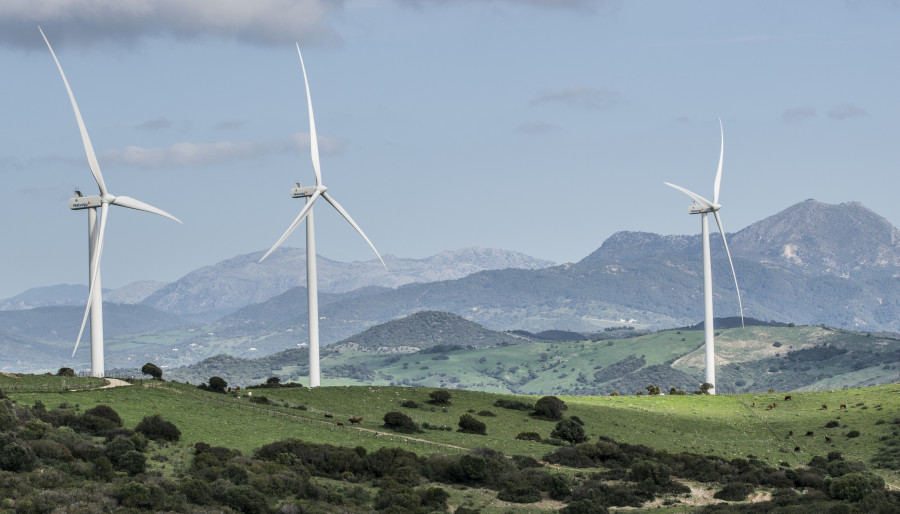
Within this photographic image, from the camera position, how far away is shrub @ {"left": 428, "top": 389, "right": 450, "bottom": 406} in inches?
4722

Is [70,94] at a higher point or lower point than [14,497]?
higher

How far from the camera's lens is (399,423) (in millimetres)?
101562

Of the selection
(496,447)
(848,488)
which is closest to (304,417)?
(496,447)

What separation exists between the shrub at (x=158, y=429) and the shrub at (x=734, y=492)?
134ft

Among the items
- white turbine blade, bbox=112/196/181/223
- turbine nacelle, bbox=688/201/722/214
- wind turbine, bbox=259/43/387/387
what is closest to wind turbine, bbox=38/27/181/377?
white turbine blade, bbox=112/196/181/223

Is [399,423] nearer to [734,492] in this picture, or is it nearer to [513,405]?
[513,405]

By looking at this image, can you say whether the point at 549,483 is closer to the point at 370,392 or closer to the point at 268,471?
the point at 268,471

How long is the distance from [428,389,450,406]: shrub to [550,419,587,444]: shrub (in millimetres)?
16906

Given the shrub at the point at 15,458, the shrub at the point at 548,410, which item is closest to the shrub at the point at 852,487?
the shrub at the point at 548,410

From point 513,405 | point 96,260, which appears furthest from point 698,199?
point 96,260

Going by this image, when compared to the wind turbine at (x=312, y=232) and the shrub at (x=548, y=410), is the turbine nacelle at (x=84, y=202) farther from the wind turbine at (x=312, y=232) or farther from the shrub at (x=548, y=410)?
the shrub at (x=548, y=410)

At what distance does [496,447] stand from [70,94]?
5145cm

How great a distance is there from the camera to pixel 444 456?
85688 millimetres

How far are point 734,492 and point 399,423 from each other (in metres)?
33.0
